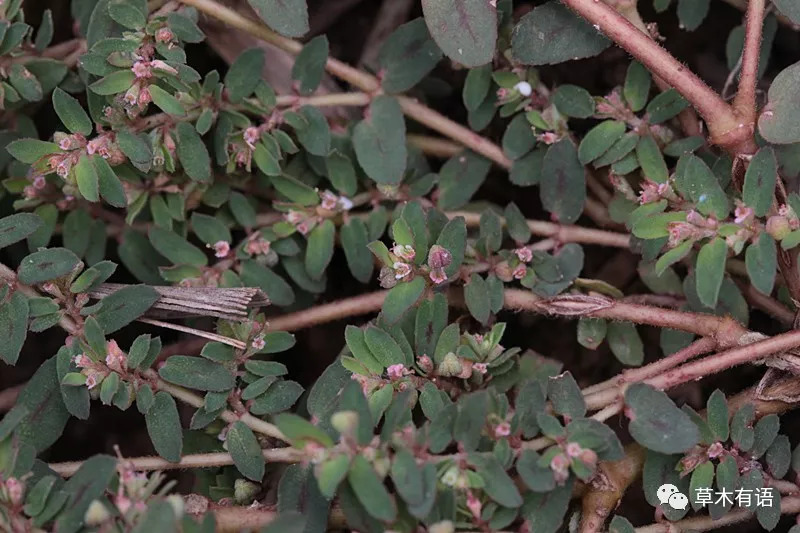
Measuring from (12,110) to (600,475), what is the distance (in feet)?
5.68

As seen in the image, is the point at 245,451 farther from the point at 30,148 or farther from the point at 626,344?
the point at 626,344

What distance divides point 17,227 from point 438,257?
0.92 metres

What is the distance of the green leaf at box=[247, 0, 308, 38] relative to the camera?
2.10 metres

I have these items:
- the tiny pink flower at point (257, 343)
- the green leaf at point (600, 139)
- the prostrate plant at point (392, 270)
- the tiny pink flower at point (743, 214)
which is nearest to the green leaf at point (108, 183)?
the prostrate plant at point (392, 270)

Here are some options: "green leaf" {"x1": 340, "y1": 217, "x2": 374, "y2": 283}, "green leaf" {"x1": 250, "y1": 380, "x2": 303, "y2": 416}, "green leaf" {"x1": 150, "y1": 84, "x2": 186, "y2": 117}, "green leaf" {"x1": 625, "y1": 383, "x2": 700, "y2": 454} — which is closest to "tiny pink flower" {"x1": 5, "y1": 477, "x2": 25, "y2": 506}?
"green leaf" {"x1": 250, "y1": 380, "x2": 303, "y2": 416}

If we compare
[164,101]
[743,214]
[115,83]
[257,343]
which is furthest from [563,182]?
[115,83]

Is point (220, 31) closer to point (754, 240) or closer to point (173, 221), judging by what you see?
point (173, 221)

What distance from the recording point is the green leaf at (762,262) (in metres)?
1.92

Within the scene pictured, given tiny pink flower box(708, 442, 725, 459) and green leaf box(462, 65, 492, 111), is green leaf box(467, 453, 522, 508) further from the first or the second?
green leaf box(462, 65, 492, 111)

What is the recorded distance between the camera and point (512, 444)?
6.25 ft

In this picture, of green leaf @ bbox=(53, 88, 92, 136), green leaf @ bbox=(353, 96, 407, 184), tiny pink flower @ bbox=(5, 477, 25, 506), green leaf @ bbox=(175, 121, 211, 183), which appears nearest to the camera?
tiny pink flower @ bbox=(5, 477, 25, 506)

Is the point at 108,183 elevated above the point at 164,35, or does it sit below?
below

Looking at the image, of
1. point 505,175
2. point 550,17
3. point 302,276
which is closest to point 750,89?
point 550,17

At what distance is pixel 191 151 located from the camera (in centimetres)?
221
